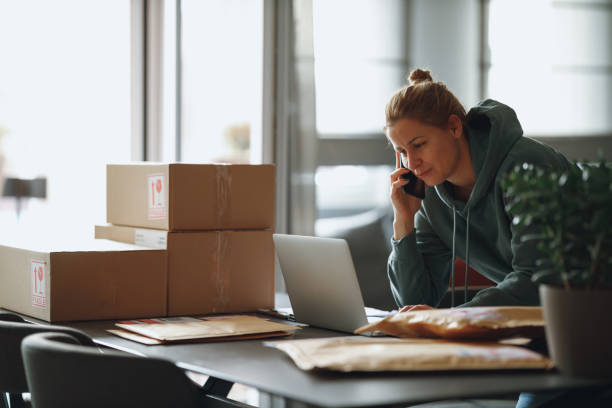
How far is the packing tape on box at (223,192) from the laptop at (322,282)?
30 cm

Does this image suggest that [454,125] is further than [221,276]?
No

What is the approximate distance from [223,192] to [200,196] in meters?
0.07

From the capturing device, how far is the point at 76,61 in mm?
4102

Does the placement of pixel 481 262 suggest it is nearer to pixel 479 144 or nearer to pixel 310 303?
pixel 479 144

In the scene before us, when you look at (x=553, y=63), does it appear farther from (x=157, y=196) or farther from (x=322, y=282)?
(x=322, y=282)

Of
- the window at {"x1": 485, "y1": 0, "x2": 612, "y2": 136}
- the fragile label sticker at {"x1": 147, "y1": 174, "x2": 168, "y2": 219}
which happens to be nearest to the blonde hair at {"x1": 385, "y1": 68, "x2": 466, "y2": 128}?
the fragile label sticker at {"x1": 147, "y1": 174, "x2": 168, "y2": 219}

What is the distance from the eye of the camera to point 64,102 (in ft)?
13.4

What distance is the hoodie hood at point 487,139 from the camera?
2027 mm

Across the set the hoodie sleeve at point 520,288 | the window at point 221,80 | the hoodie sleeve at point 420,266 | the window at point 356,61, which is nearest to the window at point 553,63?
the window at point 356,61

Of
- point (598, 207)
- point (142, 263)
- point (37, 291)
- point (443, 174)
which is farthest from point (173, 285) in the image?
point (598, 207)

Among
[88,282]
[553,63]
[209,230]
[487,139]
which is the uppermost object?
[553,63]

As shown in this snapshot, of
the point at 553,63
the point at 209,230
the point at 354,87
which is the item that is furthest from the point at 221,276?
the point at 553,63

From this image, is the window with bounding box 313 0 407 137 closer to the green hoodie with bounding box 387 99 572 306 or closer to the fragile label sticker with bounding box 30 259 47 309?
the green hoodie with bounding box 387 99 572 306

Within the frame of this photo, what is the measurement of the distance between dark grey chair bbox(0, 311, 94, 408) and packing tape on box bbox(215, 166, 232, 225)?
2.11 ft
